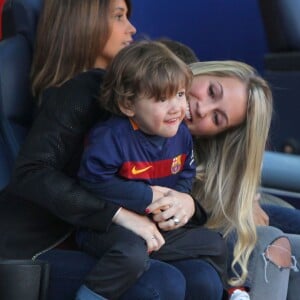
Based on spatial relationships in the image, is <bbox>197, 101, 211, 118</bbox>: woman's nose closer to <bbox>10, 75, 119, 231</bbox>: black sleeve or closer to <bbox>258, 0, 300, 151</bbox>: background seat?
<bbox>10, 75, 119, 231</bbox>: black sleeve

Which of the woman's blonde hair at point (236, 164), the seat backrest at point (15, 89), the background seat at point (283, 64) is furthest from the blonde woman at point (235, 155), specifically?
the background seat at point (283, 64)

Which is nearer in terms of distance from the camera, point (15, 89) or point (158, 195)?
point (158, 195)

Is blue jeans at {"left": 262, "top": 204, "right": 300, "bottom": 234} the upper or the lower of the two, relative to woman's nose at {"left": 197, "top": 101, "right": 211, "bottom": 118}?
lower

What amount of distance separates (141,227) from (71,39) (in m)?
0.54

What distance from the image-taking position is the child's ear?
1.92 m

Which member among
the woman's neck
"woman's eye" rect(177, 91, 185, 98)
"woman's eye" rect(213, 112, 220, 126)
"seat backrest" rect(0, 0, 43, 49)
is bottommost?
"woman's eye" rect(213, 112, 220, 126)

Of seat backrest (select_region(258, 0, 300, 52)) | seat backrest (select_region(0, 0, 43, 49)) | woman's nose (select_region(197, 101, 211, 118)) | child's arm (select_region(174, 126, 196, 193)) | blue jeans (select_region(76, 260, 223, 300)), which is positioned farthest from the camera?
seat backrest (select_region(258, 0, 300, 52))

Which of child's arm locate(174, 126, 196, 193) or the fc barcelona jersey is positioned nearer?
the fc barcelona jersey

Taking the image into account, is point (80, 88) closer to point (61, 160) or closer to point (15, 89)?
point (61, 160)

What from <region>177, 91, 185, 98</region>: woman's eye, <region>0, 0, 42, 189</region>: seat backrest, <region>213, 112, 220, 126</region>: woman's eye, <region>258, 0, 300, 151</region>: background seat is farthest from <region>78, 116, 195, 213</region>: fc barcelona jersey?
<region>258, 0, 300, 151</region>: background seat

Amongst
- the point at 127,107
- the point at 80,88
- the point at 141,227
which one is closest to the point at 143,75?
the point at 127,107

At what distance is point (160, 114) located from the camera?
1.92 meters

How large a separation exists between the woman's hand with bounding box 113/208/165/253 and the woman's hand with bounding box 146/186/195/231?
0.03 meters

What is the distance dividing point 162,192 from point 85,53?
0.43 meters
